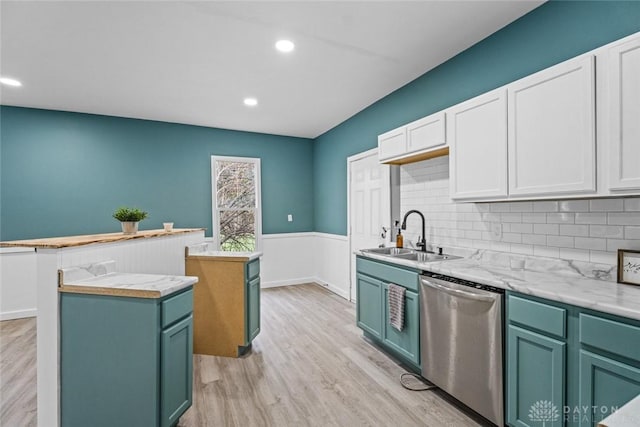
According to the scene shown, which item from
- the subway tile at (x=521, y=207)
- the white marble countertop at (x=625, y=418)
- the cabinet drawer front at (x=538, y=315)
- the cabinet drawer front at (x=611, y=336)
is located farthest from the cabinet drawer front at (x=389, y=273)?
the white marble countertop at (x=625, y=418)

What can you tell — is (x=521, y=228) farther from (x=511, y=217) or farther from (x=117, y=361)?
(x=117, y=361)

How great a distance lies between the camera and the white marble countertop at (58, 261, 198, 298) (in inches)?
68.5

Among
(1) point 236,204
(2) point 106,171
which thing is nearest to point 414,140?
(1) point 236,204

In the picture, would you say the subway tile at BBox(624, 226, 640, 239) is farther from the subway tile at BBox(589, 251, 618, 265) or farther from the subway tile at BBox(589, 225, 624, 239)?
the subway tile at BBox(589, 251, 618, 265)

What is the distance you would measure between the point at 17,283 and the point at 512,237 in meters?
5.69

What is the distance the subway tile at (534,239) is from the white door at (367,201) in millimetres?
1689

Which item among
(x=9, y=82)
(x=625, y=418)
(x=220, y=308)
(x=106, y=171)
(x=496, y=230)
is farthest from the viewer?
(x=106, y=171)

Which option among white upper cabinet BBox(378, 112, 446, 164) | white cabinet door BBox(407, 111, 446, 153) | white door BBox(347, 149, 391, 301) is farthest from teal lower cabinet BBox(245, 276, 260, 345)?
white cabinet door BBox(407, 111, 446, 153)

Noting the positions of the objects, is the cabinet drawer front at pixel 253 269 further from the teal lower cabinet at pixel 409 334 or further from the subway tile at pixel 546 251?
the subway tile at pixel 546 251

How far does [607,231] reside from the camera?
188 cm

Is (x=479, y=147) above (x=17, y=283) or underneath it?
above

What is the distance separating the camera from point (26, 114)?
13.8ft

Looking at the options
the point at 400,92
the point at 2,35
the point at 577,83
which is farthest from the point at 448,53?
the point at 2,35

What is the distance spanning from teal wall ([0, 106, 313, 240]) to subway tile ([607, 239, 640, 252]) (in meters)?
4.58
